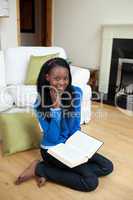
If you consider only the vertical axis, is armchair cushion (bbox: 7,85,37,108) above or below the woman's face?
below

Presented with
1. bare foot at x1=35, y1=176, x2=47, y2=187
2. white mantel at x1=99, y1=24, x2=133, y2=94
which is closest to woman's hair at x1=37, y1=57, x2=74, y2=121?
bare foot at x1=35, y1=176, x2=47, y2=187

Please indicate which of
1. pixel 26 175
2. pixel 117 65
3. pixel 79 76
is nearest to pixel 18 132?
pixel 26 175

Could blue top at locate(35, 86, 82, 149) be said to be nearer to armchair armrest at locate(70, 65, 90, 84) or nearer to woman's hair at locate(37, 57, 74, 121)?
woman's hair at locate(37, 57, 74, 121)

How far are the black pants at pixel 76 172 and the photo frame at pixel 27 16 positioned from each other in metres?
4.18

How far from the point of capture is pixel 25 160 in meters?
1.87

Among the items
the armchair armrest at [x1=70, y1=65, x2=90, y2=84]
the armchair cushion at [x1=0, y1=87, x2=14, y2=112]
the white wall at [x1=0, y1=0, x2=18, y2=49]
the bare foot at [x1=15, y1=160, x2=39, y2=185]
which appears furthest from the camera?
the white wall at [x1=0, y1=0, x2=18, y2=49]

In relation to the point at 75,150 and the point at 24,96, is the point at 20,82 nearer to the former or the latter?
the point at 24,96

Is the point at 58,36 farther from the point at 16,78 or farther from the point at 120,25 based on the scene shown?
the point at 16,78

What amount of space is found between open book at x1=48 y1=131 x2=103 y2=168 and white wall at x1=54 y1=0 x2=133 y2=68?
218cm

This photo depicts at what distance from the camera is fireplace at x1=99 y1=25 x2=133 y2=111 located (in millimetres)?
3199

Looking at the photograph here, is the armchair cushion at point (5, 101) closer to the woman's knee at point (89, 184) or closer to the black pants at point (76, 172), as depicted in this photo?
the black pants at point (76, 172)

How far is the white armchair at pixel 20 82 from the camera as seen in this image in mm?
2182

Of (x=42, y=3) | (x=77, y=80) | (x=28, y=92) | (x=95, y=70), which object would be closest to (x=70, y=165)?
(x=28, y=92)

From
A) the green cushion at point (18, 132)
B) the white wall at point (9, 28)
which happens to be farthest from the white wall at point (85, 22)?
the green cushion at point (18, 132)
